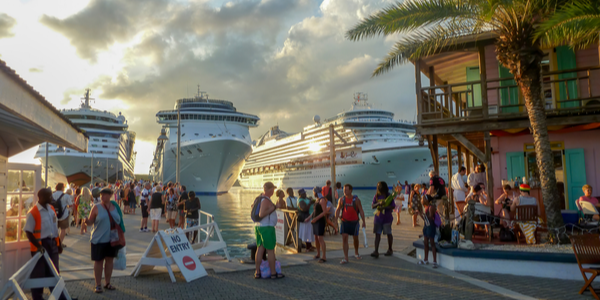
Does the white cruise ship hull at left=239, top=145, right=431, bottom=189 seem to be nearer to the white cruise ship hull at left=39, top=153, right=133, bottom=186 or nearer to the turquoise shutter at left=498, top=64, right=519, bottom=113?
the white cruise ship hull at left=39, top=153, right=133, bottom=186

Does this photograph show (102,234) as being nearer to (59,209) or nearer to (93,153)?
(59,209)

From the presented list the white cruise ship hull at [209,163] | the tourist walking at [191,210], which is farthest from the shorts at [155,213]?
the white cruise ship hull at [209,163]

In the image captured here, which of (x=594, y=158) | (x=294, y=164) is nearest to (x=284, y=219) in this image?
(x=594, y=158)

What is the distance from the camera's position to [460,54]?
1163cm

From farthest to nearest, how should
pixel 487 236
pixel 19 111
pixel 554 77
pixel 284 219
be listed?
pixel 554 77
pixel 284 219
pixel 487 236
pixel 19 111

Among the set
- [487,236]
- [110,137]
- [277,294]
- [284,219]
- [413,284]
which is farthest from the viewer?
[110,137]

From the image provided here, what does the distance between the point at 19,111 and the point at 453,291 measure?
A: 5908 millimetres

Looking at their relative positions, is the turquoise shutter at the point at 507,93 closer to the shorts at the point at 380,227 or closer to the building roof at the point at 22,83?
the shorts at the point at 380,227

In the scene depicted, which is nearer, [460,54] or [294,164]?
[460,54]

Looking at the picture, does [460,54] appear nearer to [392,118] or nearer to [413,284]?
[413,284]

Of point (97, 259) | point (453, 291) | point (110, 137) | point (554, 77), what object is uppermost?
point (110, 137)

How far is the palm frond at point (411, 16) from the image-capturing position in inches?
338

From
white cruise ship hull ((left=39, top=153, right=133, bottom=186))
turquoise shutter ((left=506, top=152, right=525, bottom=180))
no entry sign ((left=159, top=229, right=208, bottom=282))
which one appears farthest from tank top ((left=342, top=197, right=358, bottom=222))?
white cruise ship hull ((left=39, top=153, right=133, bottom=186))

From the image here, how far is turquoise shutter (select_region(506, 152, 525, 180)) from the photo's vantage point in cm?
1083
